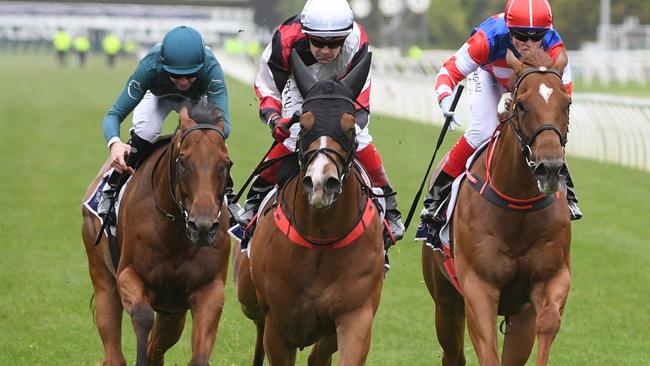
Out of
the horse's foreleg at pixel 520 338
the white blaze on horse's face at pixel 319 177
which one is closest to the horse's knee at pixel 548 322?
the horse's foreleg at pixel 520 338

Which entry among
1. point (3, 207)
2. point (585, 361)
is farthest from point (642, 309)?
point (3, 207)

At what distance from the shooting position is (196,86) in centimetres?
695

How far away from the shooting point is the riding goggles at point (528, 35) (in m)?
6.80

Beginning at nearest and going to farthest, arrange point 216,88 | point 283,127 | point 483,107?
point 283,127 < point 216,88 < point 483,107

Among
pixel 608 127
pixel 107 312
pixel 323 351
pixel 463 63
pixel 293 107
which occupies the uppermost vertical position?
pixel 293 107

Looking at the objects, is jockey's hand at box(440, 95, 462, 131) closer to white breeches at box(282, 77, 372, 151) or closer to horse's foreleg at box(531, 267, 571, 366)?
white breeches at box(282, 77, 372, 151)

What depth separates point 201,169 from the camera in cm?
602

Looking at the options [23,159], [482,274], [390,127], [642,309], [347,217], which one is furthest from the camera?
[390,127]

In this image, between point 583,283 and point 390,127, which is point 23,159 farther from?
point 583,283

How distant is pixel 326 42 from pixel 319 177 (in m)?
0.98

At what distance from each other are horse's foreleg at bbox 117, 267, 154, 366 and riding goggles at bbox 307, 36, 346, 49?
1.45 m

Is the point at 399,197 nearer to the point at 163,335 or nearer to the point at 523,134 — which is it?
the point at 163,335

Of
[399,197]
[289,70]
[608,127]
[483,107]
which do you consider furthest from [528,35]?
[608,127]

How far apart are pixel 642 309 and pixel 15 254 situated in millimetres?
5739
